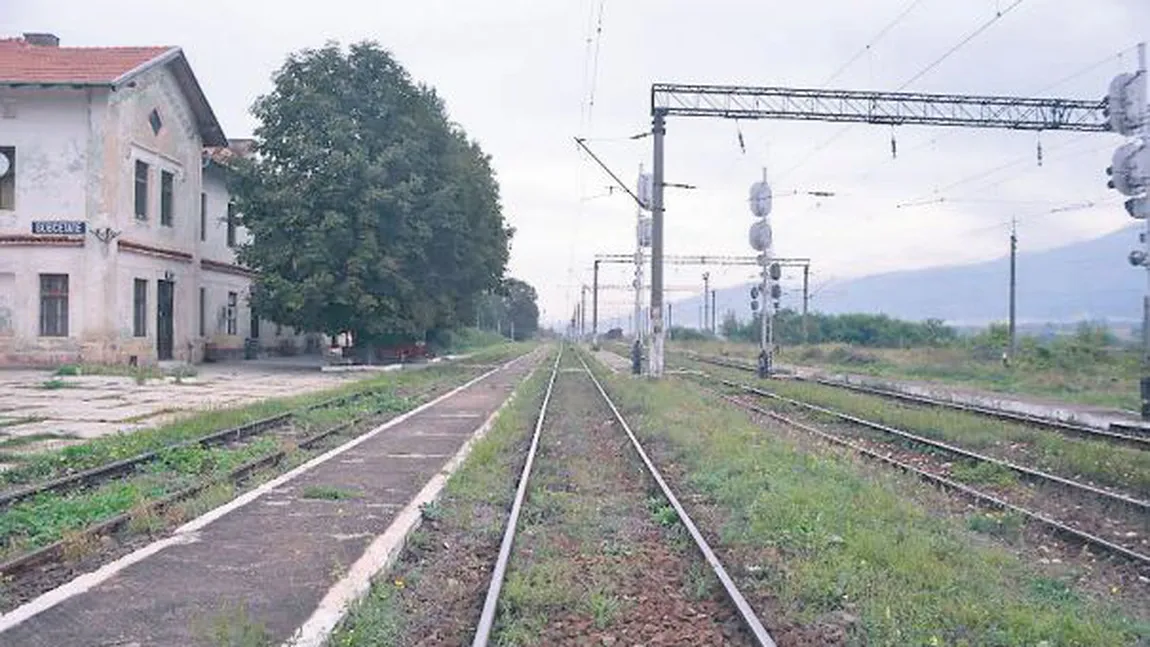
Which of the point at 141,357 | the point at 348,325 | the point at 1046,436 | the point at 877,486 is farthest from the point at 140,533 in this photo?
the point at 348,325

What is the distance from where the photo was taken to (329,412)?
2311 cm

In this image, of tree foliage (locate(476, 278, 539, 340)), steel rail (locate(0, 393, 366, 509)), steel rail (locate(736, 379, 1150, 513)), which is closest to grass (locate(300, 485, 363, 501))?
steel rail (locate(0, 393, 366, 509))

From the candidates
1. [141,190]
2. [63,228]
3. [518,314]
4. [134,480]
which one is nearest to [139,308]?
[63,228]

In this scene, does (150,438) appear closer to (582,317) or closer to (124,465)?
(124,465)

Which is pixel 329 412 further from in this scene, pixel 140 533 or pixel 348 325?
pixel 348 325

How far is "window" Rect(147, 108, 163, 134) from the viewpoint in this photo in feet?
120

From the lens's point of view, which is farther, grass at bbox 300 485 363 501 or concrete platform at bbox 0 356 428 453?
concrete platform at bbox 0 356 428 453

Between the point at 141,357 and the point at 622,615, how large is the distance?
32.4m

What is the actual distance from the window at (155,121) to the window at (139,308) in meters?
5.38

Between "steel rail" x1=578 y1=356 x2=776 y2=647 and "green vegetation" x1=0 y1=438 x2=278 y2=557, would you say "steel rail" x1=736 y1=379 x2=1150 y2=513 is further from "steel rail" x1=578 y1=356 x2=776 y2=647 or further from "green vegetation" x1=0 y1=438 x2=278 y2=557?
"green vegetation" x1=0 y1=438 x2=278 y2=557

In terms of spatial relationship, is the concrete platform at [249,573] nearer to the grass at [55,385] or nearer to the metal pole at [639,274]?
the grass at [55,385]

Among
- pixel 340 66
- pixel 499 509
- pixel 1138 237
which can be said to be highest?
pixel 340 66

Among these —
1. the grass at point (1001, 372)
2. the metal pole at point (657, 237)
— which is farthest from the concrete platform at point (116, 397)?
the grass at point (1001, 372)

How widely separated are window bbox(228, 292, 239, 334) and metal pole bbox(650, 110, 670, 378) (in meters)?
21.9
